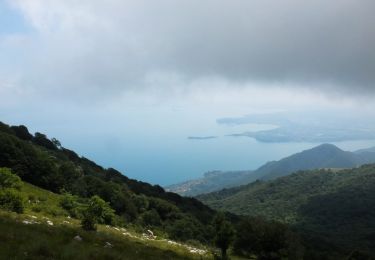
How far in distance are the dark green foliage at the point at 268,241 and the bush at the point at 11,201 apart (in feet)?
64.1

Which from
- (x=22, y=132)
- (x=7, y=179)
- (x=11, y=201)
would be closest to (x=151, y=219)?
(x=7, y=179)

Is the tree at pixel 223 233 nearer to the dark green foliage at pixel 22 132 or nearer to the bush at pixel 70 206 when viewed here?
the bush at pixel 70 206

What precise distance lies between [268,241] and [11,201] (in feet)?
72.2

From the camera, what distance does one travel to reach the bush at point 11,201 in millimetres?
26484

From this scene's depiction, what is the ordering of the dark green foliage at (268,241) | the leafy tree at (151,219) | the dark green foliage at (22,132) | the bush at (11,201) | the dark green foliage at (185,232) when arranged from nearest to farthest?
the bush at (11,201) → the dark green foliage at (268,241) → the dark green foliage at (185,232) → the leafy tree at (151,219) → the dark green foliage at (22,132)

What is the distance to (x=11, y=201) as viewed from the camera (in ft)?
87.5

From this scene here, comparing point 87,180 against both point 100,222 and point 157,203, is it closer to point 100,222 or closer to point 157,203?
point 157,203

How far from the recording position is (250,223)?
41.1 meters

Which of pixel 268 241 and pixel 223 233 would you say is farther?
pixel 268 241

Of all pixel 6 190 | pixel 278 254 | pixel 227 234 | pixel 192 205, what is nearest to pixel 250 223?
pixel 278 254

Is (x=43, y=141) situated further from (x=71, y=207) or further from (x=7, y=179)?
(x=7, y=179)

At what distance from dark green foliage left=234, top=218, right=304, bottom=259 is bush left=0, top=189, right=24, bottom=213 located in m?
19.6

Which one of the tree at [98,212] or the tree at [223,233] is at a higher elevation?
the tree at [98,212]

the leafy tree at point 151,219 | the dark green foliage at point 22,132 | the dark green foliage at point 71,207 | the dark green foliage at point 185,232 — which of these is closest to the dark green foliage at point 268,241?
the dark green foliage at point 185,232
